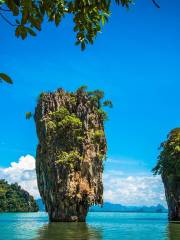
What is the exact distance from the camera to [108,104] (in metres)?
48.1

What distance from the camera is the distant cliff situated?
14625 centimetres

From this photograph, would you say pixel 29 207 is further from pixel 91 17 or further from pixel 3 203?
pixel 91 17

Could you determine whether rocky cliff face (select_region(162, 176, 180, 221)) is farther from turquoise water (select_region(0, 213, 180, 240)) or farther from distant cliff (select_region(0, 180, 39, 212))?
distant cliff (select_region(0, 180, 39, 212))

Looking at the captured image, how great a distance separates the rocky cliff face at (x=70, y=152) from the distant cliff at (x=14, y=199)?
3789 inches

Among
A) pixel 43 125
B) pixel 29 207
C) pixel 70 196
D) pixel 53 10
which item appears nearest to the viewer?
pixel 53 10

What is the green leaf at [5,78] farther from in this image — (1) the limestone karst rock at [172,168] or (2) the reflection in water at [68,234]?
(1) the limestone karst rock at [172,168]

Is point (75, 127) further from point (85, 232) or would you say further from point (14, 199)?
point (14, 199)

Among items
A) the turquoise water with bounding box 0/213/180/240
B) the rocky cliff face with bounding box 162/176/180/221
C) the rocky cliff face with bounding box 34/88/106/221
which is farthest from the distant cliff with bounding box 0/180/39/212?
the turquoise water with bounding box 0/213/180/240

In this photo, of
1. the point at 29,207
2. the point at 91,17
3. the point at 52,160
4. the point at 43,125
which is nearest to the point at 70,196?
the point at 52,160

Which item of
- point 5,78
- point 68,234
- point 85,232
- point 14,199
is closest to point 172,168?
point 85,232

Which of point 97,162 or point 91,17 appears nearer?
point 91,17

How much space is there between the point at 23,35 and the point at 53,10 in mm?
875

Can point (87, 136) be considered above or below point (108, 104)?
below

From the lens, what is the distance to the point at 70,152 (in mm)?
45594
